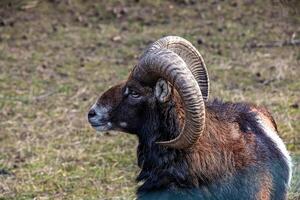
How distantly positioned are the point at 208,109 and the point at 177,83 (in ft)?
2.01

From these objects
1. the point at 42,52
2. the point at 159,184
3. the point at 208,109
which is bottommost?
the point at 42,52

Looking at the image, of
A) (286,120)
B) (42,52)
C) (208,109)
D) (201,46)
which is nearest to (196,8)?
(201,46)

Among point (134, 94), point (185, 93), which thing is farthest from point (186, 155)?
point (134, 94)

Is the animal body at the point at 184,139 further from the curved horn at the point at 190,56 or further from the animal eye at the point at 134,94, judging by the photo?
the curved horn at the point at 190,56

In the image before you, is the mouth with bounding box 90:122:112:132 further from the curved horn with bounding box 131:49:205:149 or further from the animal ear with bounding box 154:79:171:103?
the curved horn with bounding box 131:49:205:149

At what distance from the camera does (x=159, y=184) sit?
674 centimetres

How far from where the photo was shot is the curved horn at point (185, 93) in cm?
643

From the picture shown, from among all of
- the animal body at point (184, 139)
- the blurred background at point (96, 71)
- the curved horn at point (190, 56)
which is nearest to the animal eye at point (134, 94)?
the animal body at point (184, 139)

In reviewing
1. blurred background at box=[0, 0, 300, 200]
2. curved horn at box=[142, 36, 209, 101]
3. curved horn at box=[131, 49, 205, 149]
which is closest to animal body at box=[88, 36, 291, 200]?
curved horn at box=[131, 49, 205, 149]

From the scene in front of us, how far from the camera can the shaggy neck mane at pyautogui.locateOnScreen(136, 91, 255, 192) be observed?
6676 millimetres

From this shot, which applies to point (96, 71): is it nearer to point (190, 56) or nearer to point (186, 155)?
point (190, 56)

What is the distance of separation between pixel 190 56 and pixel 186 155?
3.35 ft

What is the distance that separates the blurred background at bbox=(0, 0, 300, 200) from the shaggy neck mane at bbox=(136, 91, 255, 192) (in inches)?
62.6

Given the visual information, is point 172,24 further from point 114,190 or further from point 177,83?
point 177,83
